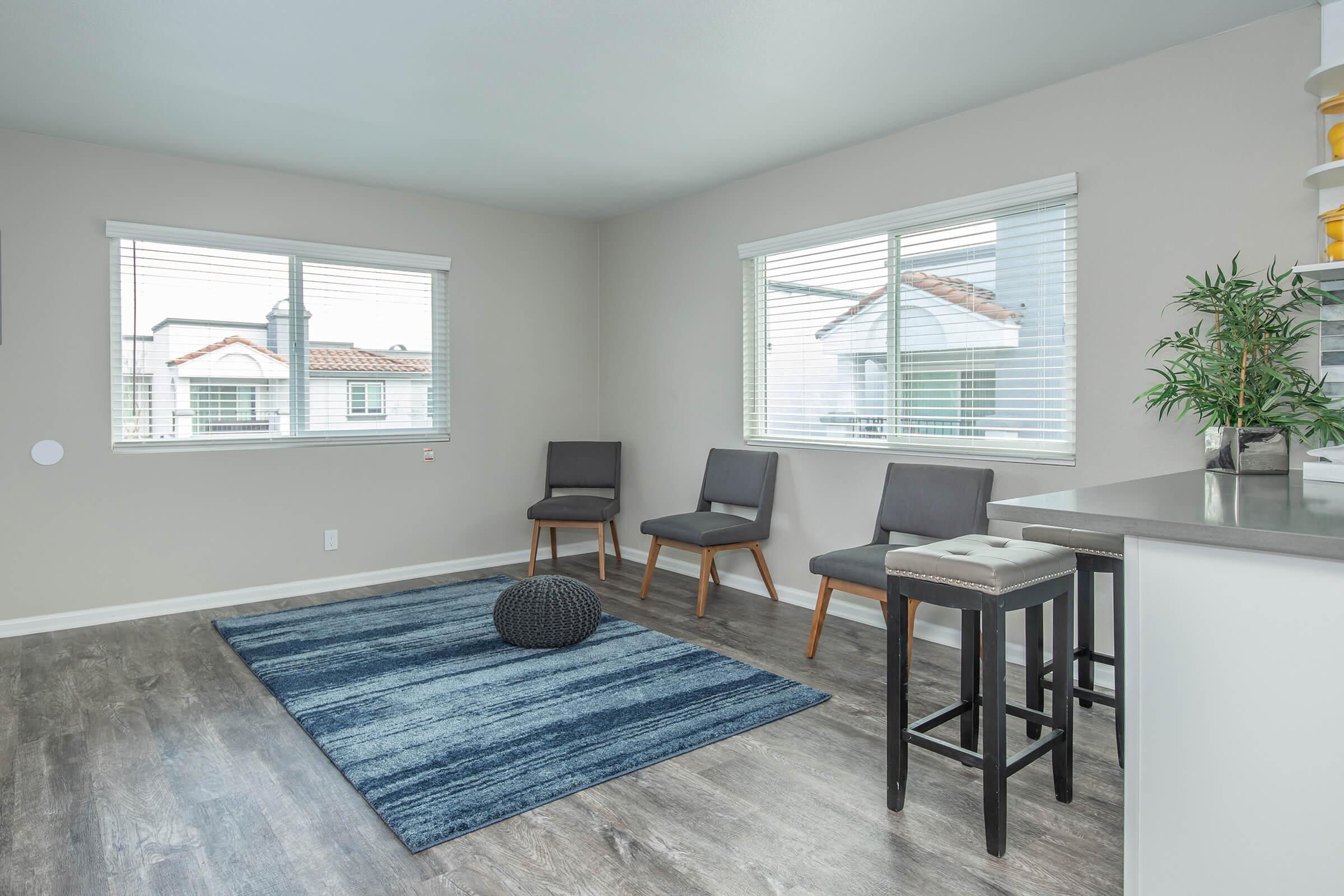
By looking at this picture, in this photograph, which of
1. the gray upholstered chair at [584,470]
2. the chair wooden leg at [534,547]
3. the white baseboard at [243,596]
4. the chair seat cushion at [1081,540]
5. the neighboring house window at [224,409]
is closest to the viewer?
the chair seat cushion at [1081,540]

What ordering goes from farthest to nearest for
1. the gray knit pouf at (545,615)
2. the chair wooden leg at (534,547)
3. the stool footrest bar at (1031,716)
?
1. the chair wooden leg at (534,547)
2. the gray knit pouf at (545,615)
3. the stool footrest bar at (1031,716)

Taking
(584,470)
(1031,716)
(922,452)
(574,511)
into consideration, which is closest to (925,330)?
(922,452)

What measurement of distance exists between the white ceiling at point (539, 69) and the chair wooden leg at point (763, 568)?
2043 mm

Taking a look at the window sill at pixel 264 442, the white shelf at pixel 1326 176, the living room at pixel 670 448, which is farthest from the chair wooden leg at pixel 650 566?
the white shelf at pixel 1326 176

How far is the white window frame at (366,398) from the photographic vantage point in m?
4.70

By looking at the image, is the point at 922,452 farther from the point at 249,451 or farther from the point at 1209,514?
the point at 249,451

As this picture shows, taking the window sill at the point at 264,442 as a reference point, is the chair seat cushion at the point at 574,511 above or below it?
below

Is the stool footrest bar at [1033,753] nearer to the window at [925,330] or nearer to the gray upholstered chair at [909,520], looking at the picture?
the gray upholstered chair at [909,520]

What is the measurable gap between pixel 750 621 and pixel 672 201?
2.70 metres

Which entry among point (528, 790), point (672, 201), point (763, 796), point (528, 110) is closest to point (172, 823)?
point (528, 790)

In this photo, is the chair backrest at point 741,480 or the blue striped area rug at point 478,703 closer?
the blue striped area rug at point 478,703

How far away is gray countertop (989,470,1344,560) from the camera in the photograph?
1.25 m

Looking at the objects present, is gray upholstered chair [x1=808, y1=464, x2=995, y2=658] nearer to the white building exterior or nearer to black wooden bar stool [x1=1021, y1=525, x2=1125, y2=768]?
black wooden bar stool [x1=1021, y1=525, x2=1125, y2=768]

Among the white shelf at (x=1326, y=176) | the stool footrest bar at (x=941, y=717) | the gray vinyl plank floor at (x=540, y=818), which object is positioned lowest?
the gray vinyl plank floor at (x=540, y=818)
